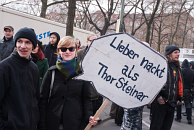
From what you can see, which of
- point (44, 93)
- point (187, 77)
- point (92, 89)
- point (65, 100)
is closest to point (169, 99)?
point (92, 89)

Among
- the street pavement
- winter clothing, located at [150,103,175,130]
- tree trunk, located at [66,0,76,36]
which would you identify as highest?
tree trunk, located at [66,0,76,36]

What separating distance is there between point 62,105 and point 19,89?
0.52 meters

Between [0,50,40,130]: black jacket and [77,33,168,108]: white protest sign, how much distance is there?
1.85ft

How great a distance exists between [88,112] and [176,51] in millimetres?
2073

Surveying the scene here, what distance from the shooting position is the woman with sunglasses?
2.05 m

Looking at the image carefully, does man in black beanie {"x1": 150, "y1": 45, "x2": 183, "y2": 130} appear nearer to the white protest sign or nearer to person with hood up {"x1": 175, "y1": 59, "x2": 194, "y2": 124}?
the white protest sign

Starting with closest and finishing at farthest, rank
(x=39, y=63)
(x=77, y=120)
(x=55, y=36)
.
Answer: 1. (x=77, y=120)
2. (x=39, y=63)
3. (x=55, y=36)

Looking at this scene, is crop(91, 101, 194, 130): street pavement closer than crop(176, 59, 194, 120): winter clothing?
Yes

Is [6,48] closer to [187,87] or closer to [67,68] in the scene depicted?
[67,68]

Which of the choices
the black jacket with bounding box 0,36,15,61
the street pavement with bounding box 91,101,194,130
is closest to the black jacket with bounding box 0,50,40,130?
the black jacket with bounding box 0,36,15,61

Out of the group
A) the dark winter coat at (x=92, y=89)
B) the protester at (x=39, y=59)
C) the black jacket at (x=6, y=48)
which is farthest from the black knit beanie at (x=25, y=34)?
the black jacket at (x=6, y=48)

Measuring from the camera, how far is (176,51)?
3.40 metres

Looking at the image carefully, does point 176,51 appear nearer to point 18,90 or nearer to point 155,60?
point 155,60

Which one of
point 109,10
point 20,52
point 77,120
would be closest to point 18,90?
point 20,52
